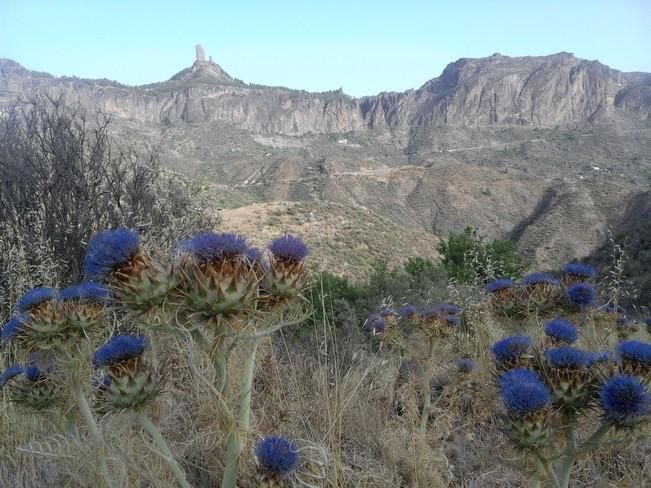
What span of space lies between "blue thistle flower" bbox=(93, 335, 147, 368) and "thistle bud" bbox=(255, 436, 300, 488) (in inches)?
27.6

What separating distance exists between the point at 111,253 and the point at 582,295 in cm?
305

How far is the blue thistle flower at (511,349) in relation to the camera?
257 centimetres

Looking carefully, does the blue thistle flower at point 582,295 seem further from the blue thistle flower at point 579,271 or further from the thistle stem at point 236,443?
the thistle stem at point 236,443

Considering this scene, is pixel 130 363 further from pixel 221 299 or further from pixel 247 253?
pixel 247 253

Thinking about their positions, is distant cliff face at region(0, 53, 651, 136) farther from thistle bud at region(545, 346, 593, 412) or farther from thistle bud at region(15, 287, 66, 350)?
thistle bud at region(545, 346, 593, 412)

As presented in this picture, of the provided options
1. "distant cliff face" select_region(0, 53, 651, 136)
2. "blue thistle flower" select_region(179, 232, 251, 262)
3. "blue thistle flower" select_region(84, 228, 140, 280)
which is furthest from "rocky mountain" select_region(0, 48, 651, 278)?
"blue thistle flower" select_region(179, 232, 251, 262)

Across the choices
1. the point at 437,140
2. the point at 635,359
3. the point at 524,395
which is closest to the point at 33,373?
the point at 524,395

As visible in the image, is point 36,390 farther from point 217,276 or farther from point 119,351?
point 217,276

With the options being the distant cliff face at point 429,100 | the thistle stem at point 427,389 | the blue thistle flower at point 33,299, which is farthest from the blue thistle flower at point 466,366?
the distant cliff face at point 429,100

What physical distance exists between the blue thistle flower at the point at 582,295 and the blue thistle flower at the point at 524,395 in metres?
1.49

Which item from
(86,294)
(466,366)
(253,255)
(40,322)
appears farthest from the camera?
(466,366)

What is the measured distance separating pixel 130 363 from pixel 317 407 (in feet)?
6.18

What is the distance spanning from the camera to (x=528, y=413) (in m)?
2.03

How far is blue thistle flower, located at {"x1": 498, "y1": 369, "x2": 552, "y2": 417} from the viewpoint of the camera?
2010 mm
